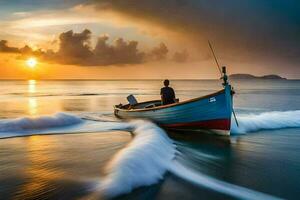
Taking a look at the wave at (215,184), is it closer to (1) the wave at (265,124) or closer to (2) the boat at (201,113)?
(2) the boat at (201,113)

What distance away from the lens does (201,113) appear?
51.7 feet

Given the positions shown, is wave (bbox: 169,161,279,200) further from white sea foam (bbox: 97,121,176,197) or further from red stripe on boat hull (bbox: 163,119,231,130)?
red stripe on boat hull (bbox: 163,119,231,130)

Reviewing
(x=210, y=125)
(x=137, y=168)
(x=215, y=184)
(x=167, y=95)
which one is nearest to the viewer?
(x=215, y=184)

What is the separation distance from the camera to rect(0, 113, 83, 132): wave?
17356mm

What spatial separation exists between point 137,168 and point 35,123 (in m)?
11.3

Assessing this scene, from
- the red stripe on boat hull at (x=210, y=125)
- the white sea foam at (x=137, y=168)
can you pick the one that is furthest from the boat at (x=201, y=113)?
the white sea foam at (x=137, y=168)

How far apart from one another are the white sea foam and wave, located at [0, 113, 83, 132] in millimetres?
8327

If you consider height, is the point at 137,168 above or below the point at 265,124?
above

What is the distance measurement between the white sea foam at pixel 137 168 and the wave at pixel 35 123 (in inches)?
328

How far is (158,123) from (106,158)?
7.29 metres

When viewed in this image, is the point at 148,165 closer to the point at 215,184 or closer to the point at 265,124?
the point at 215,184

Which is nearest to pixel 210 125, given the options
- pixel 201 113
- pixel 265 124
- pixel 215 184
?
pixel 201 113

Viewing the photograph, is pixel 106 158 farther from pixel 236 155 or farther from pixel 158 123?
pixel 158 123

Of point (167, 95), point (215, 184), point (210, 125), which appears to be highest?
point (167, 95)
